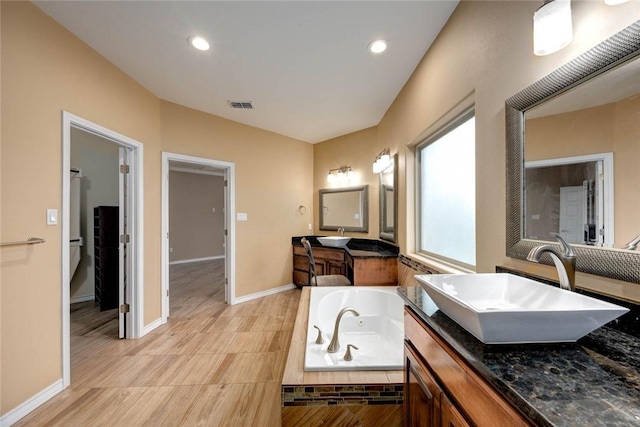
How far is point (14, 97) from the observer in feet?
5.05

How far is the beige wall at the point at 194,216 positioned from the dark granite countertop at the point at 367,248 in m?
3.67

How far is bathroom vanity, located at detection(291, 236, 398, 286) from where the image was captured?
9.20 feet

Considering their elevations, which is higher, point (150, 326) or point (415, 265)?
point (415, 265)

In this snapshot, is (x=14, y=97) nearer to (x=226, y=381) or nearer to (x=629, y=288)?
(x=226, y=381)

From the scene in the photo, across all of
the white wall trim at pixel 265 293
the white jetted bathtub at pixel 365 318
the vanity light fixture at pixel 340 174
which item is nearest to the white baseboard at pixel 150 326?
the white wall trim at pixel 265 293

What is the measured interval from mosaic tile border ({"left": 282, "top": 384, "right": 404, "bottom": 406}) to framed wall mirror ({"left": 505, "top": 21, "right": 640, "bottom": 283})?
92cm

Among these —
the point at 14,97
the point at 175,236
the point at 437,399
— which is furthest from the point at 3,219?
the point at 175,236

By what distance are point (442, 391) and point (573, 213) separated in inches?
30.7

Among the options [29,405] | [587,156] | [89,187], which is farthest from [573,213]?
[89,187]

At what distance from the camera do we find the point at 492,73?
1.31 metres

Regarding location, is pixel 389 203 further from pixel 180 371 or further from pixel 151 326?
pixel 151 326

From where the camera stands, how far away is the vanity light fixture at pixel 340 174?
4.07 m

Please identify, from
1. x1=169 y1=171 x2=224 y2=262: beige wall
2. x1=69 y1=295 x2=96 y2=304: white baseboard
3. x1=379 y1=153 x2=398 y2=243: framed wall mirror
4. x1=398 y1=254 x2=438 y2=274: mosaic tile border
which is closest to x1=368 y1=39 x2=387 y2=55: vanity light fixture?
x1=379 y1=153 x2=398 y2=243: framed wall mirror

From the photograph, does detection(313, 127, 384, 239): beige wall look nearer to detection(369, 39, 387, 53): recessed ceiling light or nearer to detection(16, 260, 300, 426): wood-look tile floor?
detection(369, 39, 387, 53): recessed ceiling light
